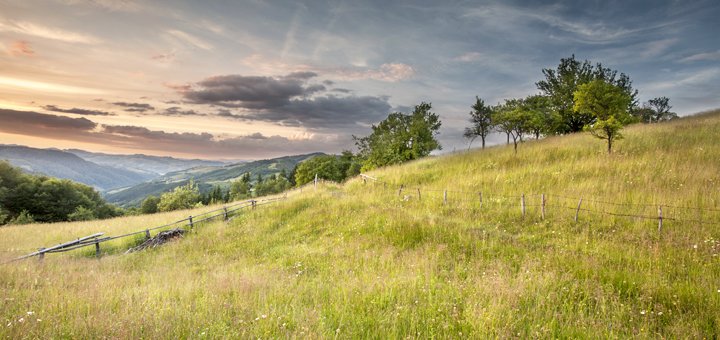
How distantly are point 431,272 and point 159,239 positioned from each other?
15376 millimetres

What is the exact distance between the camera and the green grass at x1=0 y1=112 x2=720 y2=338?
16.6 ft

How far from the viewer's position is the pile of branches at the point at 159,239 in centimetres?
1614

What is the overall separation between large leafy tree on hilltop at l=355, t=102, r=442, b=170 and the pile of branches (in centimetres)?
3556

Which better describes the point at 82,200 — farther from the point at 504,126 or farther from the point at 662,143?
the point at 662,143

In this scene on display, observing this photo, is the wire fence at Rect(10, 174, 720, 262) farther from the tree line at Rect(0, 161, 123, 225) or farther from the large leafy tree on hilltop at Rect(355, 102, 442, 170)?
the tree line at Rect(0, 161, 123, 225)

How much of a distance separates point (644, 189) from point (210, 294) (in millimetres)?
17603

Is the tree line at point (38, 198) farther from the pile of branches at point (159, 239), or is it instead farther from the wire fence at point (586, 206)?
the wire fence at point (586, 206)

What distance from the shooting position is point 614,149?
2198 centimetres

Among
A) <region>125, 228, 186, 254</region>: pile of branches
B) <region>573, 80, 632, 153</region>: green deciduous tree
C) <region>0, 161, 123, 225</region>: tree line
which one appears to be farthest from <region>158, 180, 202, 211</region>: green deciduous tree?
<region>573, 80, 632, 153</region>: green deciduous tree

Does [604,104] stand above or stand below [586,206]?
above

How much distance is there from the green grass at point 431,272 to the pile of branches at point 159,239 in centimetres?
96

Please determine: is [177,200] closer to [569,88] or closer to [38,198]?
[38,198]

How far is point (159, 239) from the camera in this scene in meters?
16.8

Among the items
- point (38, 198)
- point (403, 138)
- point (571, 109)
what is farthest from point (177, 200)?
point (571, 109)
